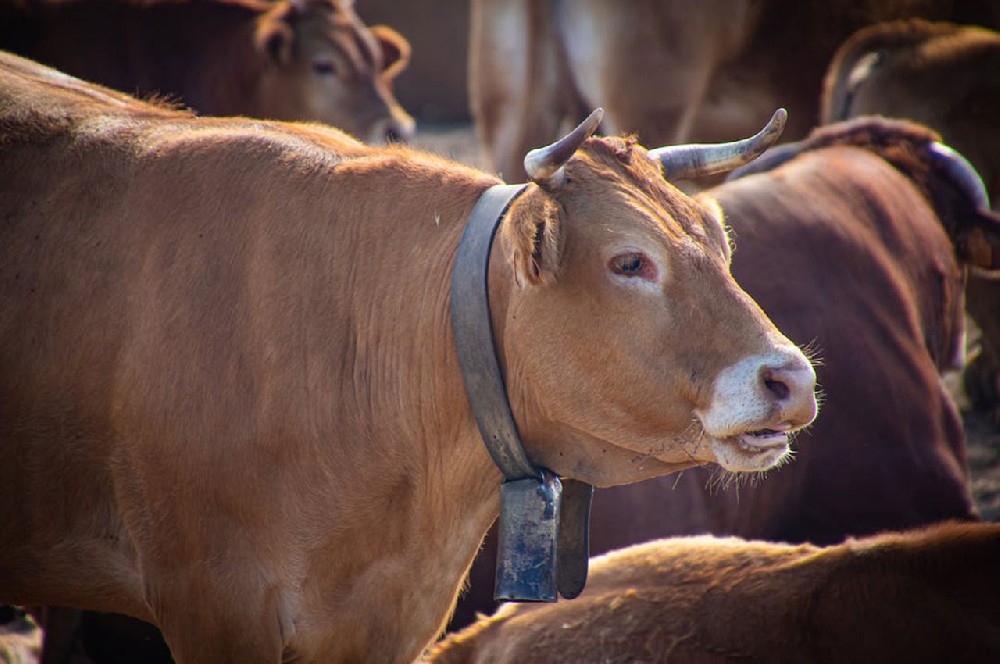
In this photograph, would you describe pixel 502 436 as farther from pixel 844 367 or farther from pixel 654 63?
pixel 654 63

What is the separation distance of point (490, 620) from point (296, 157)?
54.0 inches

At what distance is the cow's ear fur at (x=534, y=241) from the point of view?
2.33m

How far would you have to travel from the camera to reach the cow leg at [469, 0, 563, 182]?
7012 millimetres

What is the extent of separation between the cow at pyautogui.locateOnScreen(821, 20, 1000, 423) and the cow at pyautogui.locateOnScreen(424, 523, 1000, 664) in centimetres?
326

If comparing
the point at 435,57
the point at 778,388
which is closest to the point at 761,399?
the point at 778,388

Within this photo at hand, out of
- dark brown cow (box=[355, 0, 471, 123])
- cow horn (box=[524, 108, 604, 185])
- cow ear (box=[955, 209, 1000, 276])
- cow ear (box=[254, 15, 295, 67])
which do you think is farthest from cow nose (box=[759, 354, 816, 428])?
dark brown cow (box=[355, 0, 471, 123])

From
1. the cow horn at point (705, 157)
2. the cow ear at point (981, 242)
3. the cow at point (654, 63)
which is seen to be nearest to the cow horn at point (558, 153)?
the cow horn at point (705, 157)

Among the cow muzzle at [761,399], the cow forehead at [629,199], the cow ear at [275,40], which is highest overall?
the cow forehead at [629,199]

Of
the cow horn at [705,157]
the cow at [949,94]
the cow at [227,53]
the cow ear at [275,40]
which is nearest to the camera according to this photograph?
the cow horn at [705,157]

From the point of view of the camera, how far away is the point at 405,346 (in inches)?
101

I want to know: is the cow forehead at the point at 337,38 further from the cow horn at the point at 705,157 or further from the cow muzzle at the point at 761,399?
the cow muzzle at the point at 761,399

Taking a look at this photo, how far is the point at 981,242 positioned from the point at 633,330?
9.37 ft

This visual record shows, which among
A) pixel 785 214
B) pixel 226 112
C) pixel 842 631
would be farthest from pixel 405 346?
pixel 226 112

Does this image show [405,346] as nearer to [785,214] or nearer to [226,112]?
[785,214]
